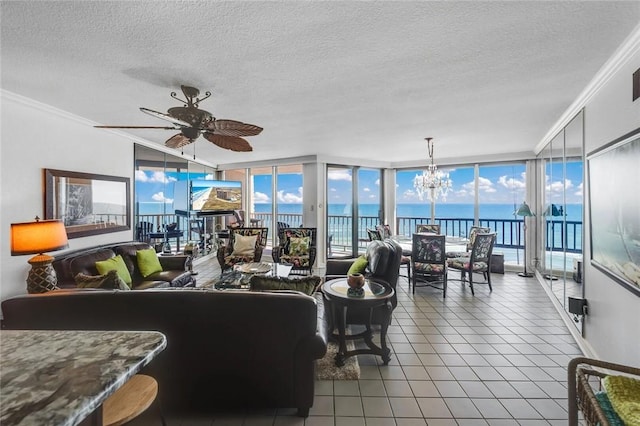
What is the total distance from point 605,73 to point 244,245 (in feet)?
15.9

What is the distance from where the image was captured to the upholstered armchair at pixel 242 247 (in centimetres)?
493

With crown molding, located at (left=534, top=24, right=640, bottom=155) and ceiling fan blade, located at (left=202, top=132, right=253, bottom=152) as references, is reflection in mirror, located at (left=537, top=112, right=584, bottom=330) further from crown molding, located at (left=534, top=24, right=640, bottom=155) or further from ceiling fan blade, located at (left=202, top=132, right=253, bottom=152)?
ceiling fan blade, located at (left=202, top=132, right=253, bottom=152)

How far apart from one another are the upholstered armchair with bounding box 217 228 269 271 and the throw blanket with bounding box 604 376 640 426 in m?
4.44

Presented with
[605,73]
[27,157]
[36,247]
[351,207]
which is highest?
[605,73]

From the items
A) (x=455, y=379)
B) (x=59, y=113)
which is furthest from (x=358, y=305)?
(x=59, y=113)

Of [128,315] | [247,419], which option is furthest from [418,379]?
[128,315]

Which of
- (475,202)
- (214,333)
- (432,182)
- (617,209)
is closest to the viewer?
(214,333)

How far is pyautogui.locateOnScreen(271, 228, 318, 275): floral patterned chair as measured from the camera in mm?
5012

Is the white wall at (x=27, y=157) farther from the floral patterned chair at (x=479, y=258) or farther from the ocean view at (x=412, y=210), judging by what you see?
the floral patterned chair at (x=479, y=258)

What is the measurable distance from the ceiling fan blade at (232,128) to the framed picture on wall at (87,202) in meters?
2.09

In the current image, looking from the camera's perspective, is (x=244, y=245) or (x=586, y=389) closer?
(x=586, y=389)

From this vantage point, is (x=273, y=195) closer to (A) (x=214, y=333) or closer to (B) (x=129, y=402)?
(A) (x=214, y=333)

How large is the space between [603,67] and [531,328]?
8.51ft

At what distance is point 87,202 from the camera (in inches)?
144
